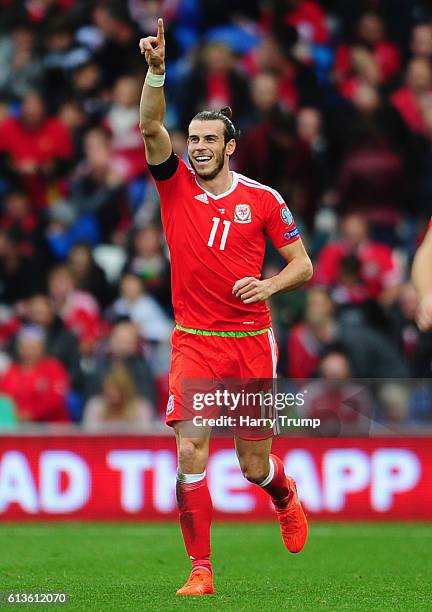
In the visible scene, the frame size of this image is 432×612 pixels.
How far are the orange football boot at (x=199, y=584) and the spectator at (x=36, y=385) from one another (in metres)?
5.84

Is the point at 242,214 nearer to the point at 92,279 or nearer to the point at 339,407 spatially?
the point at 339,407

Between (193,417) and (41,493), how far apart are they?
16.5 feet

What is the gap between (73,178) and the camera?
15688mm

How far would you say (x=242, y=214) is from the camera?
7.96 meters

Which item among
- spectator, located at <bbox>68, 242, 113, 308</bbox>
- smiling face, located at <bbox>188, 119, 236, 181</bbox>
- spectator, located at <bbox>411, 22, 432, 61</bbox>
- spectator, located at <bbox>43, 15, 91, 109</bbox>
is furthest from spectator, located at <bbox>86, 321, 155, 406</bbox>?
smiling face, located at <bbox>188, 119, 236, 181</bbox>

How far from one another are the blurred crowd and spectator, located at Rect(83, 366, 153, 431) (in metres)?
0.01

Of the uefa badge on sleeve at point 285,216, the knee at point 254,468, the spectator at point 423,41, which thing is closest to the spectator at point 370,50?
the spectator at point 423,41

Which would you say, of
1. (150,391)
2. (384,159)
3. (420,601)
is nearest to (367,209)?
(384,159)

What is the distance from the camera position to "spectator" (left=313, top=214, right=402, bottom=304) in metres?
13.9

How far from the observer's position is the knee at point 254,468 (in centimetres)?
808

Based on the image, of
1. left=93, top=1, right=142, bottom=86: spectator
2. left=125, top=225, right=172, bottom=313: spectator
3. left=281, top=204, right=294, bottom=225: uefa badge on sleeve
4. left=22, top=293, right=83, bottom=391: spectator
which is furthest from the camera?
left=93, top=1, right=142, bottom=86: spectator

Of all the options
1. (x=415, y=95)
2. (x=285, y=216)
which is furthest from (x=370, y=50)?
(x=285, y=216)

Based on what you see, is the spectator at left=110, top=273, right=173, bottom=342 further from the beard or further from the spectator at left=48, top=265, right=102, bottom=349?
the beard

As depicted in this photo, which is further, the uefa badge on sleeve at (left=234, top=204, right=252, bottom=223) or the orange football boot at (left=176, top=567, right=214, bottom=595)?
the uefa badge on sleeve at (left=234, top=204, right=252, bottom=223)
